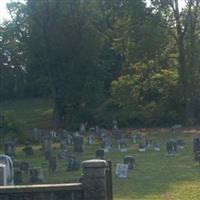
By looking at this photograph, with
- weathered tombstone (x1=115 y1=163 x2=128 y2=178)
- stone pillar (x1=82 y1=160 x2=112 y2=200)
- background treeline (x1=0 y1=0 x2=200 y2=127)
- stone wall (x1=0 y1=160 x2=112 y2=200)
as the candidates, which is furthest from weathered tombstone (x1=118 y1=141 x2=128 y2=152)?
stone pillar (x1=82 y1=160 x2=112 y2=200)

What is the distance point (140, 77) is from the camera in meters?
42.3

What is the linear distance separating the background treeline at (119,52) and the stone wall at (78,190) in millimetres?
28945

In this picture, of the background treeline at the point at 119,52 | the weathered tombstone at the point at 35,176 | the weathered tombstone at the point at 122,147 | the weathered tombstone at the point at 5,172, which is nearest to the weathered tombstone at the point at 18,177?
the weathered tombstone at the point at 35,176

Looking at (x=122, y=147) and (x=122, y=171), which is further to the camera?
(x=122, y=147)

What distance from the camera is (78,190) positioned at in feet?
35.4

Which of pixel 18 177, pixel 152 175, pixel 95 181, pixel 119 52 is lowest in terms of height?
pixel 152 175

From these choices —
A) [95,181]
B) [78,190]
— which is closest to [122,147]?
[78,190]

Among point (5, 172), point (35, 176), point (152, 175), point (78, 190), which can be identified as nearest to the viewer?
point (78, 190)

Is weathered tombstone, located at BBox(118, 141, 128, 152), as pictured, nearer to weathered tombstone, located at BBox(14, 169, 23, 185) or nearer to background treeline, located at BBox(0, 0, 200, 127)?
weathered tombstone, located at BBox(14, 169, 23, 185)

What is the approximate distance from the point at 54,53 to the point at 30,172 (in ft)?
88.7

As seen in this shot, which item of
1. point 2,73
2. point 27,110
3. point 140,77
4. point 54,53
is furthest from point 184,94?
point 2,73

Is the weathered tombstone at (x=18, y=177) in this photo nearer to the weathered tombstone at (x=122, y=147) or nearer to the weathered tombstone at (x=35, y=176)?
the weathered tombstone at (x=35, y=176)

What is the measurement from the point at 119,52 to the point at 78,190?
113ft

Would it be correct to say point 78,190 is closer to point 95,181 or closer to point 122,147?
point 95,181
